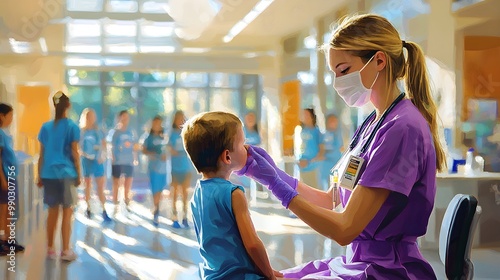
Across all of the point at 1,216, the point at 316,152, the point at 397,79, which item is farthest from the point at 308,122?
the point at 397,79

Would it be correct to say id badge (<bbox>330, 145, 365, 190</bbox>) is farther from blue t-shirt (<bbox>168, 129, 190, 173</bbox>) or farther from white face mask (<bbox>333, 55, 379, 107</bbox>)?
blue t-shirt (<bbox>168, 129, 190, 173</bbox>)

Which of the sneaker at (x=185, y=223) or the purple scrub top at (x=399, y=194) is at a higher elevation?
the purple scrub top at (x=399, y=194)

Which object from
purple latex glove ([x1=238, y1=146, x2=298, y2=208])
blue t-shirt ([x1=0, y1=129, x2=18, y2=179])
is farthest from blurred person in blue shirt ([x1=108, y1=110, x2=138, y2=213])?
purple latex glove ([x1=238, y1=146, x2=298, y2=208])

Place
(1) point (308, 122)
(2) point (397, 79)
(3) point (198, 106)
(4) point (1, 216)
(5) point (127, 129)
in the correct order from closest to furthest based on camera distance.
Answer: (2) point (397, 79) → (4) point (1, 216) → (3) point (198, 106) → (5) point (127, 129) → (1) point (308, 122)

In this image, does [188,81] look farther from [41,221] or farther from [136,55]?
[41,221]

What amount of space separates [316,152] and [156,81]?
5.64 ft

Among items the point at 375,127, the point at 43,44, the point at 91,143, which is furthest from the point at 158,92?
the point at 375,127

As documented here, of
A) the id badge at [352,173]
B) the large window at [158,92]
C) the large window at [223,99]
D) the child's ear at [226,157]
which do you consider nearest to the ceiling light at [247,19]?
the large window at [158,92]

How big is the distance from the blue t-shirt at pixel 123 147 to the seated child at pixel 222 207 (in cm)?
250

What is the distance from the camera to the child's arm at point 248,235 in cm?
145

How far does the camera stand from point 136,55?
3.48 meters

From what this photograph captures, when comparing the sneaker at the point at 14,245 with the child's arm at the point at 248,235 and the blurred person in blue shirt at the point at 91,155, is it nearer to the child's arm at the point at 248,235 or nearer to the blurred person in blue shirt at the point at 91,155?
the blurred person in blue shirt at the point at 91,155

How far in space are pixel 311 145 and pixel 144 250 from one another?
1565 millimetres

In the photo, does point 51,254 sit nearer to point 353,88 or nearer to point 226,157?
point 226,157
